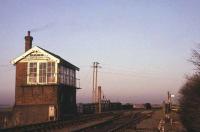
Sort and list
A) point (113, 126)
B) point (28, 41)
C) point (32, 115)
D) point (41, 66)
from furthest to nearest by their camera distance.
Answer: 1. point (28, 41)
2. point (41, 66)
3. point (32, 115)
4. point (113, 126)

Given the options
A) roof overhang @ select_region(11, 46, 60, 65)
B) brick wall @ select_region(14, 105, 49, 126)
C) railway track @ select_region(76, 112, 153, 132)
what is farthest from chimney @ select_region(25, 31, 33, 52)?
railway track @ select_region(76, 112, 153, 132)

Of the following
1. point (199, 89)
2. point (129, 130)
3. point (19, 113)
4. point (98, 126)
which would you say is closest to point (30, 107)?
point (19, 113)

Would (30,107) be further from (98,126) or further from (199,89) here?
(199,89)

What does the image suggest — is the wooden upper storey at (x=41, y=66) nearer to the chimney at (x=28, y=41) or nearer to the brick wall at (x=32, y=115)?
the brick wall at (x=32, y=115)

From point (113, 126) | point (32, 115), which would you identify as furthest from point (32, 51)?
point (113, 126)

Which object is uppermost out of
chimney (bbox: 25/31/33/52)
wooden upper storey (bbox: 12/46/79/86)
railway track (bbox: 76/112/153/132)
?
chimney (bbox: 25/31/33/52)

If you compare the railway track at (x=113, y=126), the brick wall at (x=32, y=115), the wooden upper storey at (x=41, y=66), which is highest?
the wooden upper storey at (x=41, y=66)

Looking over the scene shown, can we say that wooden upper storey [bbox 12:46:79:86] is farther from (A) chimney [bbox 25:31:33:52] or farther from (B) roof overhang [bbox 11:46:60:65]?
(A) chimney [bbox 25:31:33:52]

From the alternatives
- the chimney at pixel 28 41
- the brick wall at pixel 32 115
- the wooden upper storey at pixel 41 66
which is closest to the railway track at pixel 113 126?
the brick wall at pixel 32 115

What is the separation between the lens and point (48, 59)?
41000mm

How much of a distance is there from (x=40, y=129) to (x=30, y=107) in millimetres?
14510

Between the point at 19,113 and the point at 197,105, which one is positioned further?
the point at 19,113

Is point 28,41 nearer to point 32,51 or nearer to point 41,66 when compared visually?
point 32,51

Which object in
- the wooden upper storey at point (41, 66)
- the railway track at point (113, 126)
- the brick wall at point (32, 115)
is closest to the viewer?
the railway track at point (113, 126)
